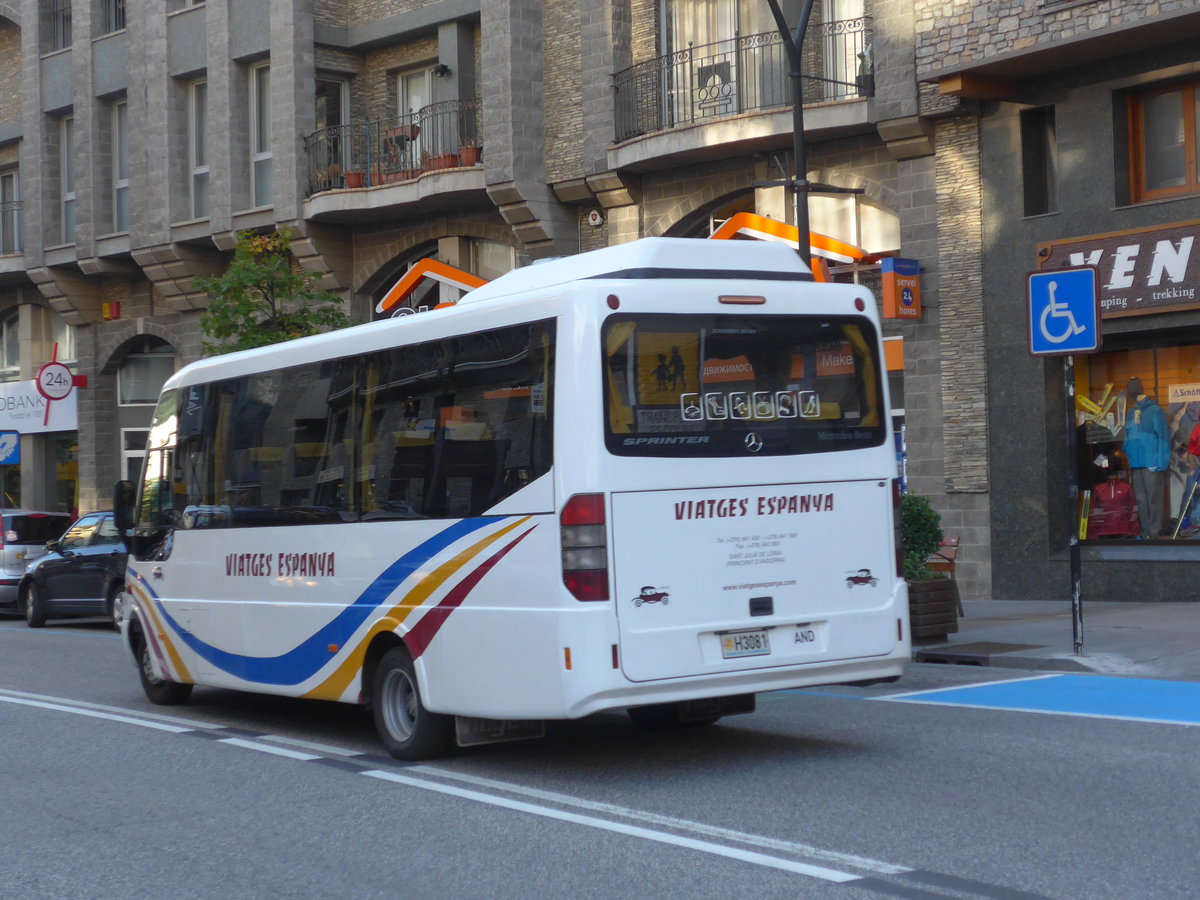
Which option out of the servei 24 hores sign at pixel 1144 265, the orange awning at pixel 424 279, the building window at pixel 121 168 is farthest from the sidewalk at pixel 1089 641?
the building window at pixel 121 168

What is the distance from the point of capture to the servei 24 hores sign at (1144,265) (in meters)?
17.8

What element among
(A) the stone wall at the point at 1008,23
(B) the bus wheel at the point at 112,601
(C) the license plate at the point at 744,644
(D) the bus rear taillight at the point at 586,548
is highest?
(A) the stone wall at the point at 1008,23

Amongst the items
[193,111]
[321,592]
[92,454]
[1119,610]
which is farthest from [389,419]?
[92,454]

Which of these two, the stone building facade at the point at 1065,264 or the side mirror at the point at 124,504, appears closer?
the side mirror at the point at 124,504

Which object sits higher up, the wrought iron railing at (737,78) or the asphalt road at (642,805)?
the wrought iron railing at (737,78)

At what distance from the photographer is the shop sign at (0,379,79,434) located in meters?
34.3

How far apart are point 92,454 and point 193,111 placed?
7.87 m

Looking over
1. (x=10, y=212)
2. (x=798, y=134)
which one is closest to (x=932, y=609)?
(x=798, y=134)

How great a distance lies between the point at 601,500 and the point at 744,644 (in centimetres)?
115

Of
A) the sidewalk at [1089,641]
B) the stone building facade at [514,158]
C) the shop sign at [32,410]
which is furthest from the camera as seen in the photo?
the shop sign at [32,410]

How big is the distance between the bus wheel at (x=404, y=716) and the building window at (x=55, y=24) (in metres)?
27.8

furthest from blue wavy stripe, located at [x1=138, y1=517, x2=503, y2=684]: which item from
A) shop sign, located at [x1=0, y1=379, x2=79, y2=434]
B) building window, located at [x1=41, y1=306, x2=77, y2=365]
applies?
building window, located at [x1=41, y1=306, x2=77, y2=365]

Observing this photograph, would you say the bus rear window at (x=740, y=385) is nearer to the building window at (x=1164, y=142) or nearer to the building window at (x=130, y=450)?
the building window at (x=1164, y=142)

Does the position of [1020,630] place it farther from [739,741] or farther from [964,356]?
[739,741]
